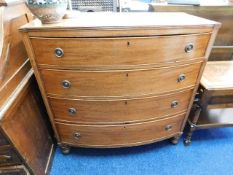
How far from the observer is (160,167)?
142 centimetres

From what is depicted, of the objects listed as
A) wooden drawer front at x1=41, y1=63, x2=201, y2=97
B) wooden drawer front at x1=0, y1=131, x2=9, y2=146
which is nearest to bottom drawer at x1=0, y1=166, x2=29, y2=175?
wooden drawer front at x1=0, y1=131, x2=9, y2=146

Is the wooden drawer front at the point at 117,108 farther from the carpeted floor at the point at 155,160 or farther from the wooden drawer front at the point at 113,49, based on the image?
the carpeted floor at the point at 155,160

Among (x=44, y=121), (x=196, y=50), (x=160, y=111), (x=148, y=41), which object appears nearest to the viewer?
(x=148, y=41)

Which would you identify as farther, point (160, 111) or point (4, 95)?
point (160, 111)

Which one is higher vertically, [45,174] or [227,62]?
[227,62]

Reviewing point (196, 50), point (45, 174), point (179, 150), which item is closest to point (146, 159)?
point (179, 150)

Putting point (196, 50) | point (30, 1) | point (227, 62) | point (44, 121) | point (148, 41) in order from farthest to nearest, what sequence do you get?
point (227, 62), point (44, 121), point (196, 50), point (148, 41), point (30, 1)

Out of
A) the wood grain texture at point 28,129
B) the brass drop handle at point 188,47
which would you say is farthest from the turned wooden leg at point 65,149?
the brass drop handle at point 188,47

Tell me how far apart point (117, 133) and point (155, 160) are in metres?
0.47

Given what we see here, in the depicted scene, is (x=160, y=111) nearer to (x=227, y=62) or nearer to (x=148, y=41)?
(x=148, y=41)

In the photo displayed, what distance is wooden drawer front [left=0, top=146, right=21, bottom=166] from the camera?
939mm

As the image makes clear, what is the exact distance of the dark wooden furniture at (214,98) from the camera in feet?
4.19

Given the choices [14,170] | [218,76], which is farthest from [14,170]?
[218,76]

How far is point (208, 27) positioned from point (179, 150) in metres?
1.07
